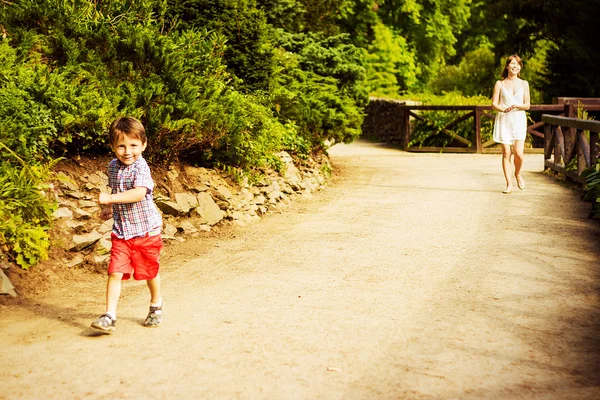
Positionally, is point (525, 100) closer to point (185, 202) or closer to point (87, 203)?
point (185, 202)

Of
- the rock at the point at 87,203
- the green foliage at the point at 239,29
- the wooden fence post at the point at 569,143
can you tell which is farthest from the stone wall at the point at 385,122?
the rock at the point at 87,203

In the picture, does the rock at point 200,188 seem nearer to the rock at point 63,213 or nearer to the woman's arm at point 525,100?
the rock at point 63,213

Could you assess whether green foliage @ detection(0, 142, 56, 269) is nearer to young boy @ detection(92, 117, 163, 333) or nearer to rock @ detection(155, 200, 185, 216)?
young boy @ detection(92, 117, 163, 333)

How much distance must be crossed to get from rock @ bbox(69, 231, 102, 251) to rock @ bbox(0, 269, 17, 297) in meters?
0.87

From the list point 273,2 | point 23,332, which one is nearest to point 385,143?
point 273,2

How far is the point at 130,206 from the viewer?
557 cm

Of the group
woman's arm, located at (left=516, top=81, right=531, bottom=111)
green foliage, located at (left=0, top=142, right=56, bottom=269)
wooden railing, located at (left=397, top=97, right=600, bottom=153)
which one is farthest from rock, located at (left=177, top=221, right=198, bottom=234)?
wooden railing, located at (left=397, top=97, right=600, bottom=153)

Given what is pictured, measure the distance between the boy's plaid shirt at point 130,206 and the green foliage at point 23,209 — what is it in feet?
4.57

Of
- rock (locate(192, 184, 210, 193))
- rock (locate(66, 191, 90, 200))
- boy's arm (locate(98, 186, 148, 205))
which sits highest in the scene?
boy's arm (locate(98, 186, 148, 205))

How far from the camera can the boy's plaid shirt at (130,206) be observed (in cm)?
554

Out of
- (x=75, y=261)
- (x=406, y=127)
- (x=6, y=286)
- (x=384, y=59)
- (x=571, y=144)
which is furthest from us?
(x=384, y=59)

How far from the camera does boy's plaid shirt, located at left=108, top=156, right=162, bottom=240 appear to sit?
554cm

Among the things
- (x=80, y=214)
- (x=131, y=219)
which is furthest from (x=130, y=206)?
(x=80, y=214)

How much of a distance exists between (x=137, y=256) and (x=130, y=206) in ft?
1.17
